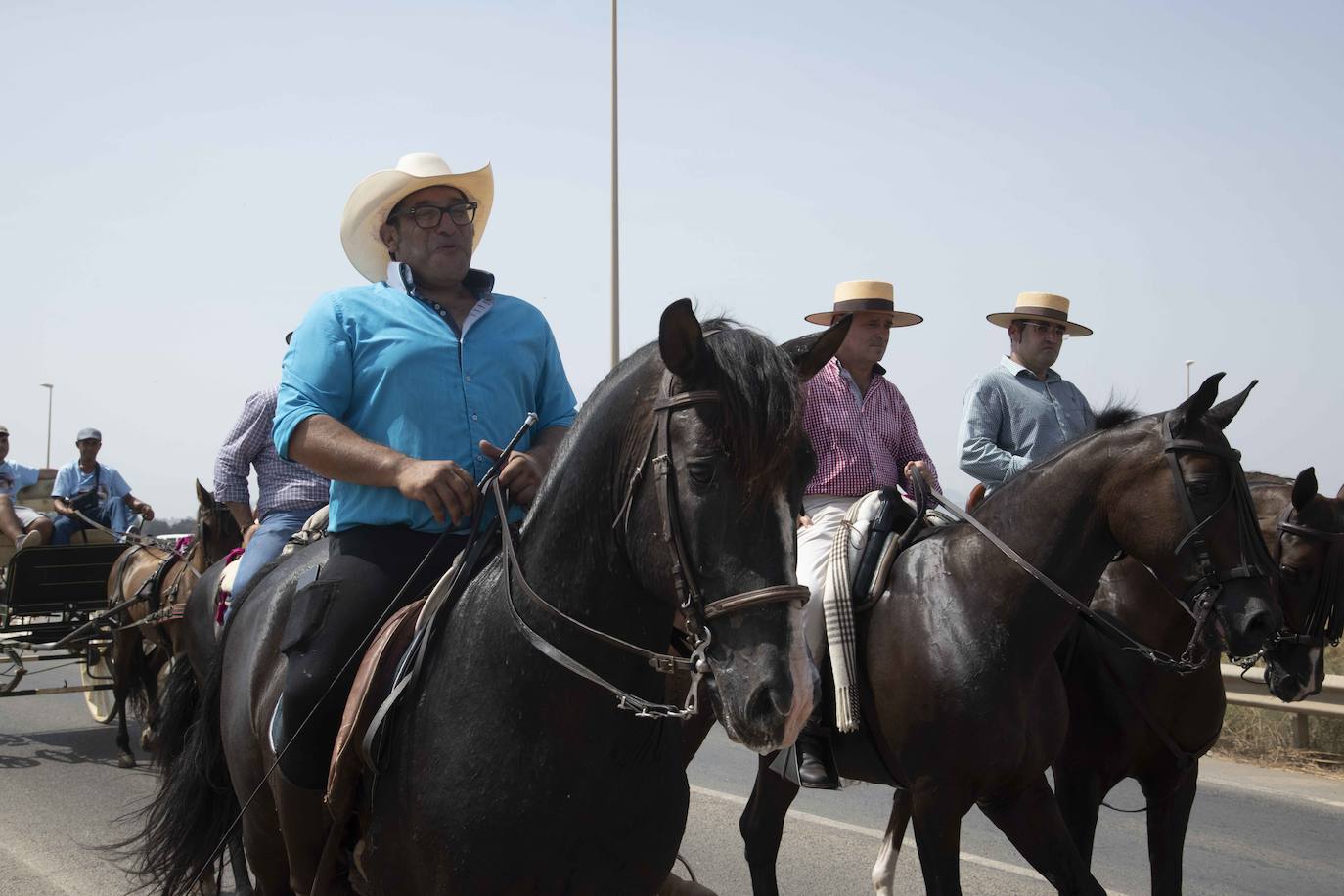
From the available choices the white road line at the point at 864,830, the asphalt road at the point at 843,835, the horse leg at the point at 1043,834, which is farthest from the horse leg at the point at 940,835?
the white road line at the point at 864,830

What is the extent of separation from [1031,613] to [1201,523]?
751 mm

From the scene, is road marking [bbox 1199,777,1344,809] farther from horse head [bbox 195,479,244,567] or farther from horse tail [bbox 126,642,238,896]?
horse head [bbox 195,479,244,567]

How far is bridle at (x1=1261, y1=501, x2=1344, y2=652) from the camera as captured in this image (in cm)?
550

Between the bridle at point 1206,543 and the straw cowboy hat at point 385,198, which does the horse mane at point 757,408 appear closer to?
the straw cowboy hat at point 385,198

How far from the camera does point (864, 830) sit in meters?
7.30

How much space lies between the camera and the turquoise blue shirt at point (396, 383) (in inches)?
135

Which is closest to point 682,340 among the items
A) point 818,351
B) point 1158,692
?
point 818,351

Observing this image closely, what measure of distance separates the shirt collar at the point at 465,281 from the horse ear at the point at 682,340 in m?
1.29

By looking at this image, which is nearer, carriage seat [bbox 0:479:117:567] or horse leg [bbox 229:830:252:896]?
horse leg [bbox 229:830:252:896]

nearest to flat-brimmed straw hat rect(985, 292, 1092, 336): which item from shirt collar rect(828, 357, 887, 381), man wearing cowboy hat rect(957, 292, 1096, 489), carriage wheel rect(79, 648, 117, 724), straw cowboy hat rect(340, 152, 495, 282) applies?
man wearing cowboy hat rect(957, 292, 1096, 489)

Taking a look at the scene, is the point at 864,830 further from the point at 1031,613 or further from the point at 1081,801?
the point at 1031,613

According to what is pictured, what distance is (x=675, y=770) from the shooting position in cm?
303

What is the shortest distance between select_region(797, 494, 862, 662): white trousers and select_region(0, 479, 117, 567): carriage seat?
9.14 meters

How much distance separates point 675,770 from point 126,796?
6.89 m
